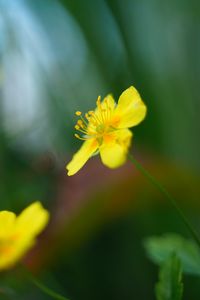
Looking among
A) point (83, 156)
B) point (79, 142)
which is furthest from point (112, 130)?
point (79, 142)

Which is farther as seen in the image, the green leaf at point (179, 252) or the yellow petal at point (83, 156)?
the green leaf at point (179, 252)

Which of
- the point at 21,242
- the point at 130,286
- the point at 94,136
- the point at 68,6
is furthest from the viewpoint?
the point at 68,6

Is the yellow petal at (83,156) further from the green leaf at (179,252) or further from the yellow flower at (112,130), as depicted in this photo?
the green leaf at (179,252)

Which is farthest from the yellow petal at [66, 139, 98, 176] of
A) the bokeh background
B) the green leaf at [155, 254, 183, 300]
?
the bokeh background

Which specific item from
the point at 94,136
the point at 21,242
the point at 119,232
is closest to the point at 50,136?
the point at 119,232

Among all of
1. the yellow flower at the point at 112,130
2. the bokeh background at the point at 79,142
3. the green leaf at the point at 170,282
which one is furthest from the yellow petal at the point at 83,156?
the bokeh background at the point at 79,142

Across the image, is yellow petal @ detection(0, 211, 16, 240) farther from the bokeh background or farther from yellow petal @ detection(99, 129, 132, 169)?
the bokeh background

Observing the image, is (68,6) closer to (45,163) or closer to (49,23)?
(49,23)
